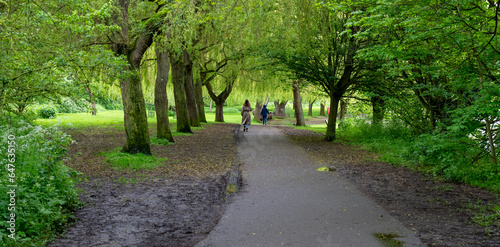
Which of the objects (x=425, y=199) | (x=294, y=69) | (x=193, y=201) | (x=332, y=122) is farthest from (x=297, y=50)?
(x=193, y=201)

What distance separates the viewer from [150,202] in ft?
21.2

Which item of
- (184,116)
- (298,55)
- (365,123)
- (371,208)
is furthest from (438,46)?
(184,116)

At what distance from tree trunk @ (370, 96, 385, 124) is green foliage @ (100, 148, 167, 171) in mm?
9418

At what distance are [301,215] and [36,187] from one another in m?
3.77

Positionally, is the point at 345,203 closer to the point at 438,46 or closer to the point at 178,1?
the point at 438,46

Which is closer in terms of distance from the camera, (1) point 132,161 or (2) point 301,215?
(2) point 301,215

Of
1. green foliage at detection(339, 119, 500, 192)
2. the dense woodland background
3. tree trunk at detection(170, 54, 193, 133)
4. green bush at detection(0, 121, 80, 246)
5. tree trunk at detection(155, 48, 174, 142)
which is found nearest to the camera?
green bush at detection(0, 121, 80, 246)

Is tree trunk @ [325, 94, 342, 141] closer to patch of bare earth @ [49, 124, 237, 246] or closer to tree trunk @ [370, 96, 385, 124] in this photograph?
tree trunk @ [370, 96, 385, 124]

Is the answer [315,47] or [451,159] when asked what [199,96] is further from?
[451,159]

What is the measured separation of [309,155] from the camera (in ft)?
40.3

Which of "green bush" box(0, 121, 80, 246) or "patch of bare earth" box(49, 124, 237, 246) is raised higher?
"green bush" box(0, 121, 80, 246)

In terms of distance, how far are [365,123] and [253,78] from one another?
430 inches

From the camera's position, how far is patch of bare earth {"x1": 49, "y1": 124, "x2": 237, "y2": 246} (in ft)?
15.8

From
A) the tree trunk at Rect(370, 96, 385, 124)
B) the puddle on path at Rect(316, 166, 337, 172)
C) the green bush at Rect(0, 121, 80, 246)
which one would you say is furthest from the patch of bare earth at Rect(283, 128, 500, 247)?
the tree trunk at Rect(370, 96, 385, 124)
